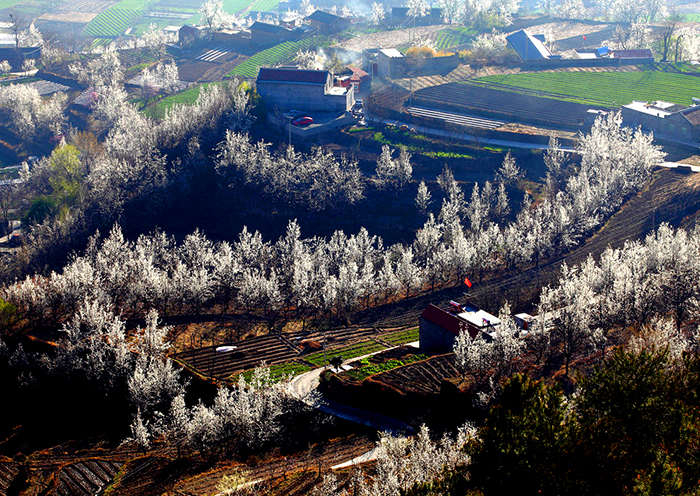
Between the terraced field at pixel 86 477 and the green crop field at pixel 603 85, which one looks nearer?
the terraced field at pixel 86 477

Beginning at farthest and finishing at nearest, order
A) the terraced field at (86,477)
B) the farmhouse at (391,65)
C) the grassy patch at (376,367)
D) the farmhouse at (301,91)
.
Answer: the farmhouse at (391,65), the farmhouse at (301,91), the grassy patch at (376,367), the terraced field at (86,477)

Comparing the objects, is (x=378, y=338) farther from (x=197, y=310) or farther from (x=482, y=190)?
(x=482, y=190)

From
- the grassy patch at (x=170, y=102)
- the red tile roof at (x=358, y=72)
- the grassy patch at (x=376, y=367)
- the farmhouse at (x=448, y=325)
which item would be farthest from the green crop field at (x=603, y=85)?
the grassy patch at (x=376, y=367)

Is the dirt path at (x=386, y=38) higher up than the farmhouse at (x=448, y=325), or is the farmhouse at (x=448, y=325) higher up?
the dirt path at (x=386, y=38)

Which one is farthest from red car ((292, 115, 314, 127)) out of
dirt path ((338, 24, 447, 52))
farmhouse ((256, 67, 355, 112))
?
dirt path ((338, 24, 447, 52))

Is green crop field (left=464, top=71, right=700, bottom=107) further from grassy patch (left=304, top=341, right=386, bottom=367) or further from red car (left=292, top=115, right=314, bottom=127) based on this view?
grassy patch (left=304, top=341, right=386, bottom=367)

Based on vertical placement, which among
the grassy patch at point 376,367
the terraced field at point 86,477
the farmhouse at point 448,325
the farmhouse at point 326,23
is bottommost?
the terraced field at point 86,477

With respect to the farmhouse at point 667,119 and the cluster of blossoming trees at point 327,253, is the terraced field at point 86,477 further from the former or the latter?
the farmhouse at point 667,119

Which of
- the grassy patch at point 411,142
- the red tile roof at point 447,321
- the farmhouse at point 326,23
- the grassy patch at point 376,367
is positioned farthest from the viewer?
the farmhouse at point 326,23
